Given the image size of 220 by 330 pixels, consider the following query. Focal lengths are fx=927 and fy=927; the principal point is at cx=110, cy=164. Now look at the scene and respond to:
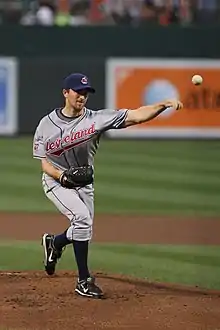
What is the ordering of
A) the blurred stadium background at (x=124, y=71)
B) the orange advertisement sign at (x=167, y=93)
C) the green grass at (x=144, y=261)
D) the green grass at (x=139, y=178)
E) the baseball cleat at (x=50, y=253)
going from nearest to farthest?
the baseball cleat at (x=50, y=253), the green grass at (x=144, y=261), the green grass at (x=139, y=178), the blurred stadium background at (x=124, y=71), the orange advertisement sign at (x=167, y=93)

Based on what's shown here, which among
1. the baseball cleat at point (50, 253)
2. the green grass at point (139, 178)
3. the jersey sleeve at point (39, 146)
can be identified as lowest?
the green grass at point (139, 178)

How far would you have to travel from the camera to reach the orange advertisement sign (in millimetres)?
19078

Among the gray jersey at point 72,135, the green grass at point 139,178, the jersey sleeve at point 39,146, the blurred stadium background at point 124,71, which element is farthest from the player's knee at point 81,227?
the blurred stadium background at point 124,71

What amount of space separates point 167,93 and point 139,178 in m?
5.25

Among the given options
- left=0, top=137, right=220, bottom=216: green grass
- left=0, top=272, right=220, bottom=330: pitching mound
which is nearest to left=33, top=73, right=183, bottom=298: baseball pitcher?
left=0, top=272, right=220, bottom=330: pitching mound

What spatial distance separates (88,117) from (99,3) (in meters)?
13.6

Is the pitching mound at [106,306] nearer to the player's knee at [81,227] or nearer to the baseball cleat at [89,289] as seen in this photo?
the baseball cleat at [89,289]

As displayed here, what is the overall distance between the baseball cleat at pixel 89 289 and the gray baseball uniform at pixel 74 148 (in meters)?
0.34

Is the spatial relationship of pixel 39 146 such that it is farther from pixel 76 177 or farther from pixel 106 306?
pixel 106 306

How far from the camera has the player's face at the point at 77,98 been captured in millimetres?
7027

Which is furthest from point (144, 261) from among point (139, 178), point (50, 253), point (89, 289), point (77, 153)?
point (139, 178)

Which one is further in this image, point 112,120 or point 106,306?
point 112,120

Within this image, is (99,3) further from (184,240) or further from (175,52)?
(184,240)

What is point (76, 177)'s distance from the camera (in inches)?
279
